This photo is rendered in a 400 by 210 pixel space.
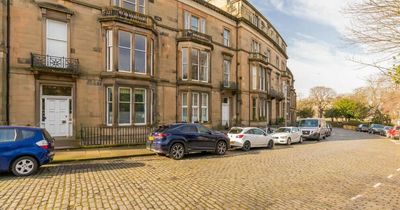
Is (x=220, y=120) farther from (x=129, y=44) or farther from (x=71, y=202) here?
(x=71, y=202)

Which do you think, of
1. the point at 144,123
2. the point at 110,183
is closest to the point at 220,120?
the point at 144,123

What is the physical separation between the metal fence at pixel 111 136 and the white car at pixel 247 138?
6.07m

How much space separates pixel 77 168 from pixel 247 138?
32.8 ft

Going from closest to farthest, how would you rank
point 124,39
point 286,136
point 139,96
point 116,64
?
1. point 116,64
2. point 124,39
3. point 139,96
4. point 286,136

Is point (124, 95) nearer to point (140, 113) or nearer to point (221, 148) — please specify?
point (140, 113)

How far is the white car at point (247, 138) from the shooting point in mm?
15461

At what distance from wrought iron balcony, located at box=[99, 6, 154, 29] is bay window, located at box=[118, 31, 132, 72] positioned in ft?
2.93

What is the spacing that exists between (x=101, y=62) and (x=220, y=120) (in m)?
13.0

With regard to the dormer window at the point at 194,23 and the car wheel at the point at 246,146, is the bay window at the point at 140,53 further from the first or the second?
the car wheel at the point at 246,146

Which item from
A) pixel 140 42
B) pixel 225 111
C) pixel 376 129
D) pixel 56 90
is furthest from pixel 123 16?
pixel 376 129

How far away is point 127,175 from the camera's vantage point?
8.20m

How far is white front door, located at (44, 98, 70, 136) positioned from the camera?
1471 cm

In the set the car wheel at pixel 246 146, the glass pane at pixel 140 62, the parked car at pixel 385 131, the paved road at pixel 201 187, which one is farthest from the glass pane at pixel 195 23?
the parked car at pixel 385 131

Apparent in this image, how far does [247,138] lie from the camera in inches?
619
